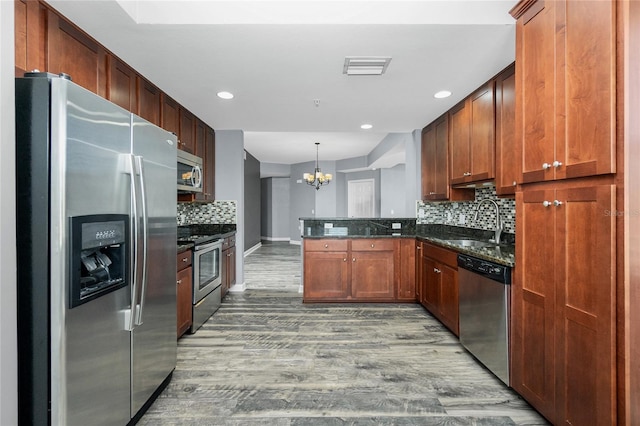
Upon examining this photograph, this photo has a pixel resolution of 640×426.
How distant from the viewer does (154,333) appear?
6.32 feet

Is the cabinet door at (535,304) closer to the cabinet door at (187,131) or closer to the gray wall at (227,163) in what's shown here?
the cabinet door at (187,131)

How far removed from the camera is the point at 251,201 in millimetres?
8891

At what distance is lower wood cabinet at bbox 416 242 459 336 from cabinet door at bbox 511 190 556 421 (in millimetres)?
902

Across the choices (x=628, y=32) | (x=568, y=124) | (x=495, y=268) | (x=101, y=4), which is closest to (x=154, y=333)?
(x=101, y=4)

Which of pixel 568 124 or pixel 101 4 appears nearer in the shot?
pixel 568 124

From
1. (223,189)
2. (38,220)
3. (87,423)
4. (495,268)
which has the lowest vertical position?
(87,423)

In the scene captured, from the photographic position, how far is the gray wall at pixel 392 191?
29.6ft

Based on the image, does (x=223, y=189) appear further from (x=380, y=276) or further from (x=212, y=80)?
(x=380, y=276)

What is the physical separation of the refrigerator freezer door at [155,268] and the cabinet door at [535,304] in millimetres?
2165

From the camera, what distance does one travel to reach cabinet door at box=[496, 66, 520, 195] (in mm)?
2432

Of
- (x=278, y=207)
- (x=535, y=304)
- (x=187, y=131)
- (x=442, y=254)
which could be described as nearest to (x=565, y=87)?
(x=535, y=304)

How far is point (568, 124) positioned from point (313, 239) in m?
2.94

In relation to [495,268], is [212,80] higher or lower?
higher

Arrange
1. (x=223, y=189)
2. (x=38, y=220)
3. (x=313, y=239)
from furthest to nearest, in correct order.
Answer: (x=223, y=189)
(x=313, y=239)
(x=38, y=220)
